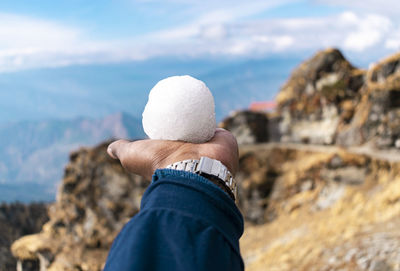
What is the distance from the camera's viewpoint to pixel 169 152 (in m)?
2.55

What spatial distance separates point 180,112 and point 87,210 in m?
33.0

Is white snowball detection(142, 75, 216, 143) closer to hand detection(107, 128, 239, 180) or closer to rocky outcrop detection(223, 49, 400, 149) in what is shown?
hand detection(107, 128, 239, 180)

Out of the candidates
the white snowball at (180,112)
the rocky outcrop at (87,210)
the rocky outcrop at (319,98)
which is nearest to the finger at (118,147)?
the white snowball at (180,112)

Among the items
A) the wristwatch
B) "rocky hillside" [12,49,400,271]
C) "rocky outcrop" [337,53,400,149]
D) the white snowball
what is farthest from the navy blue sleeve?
"rocky outcrop" [337,53,400,149]

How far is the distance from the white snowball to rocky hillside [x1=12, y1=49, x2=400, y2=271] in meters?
10.7

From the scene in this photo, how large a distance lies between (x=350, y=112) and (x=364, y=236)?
62.5 feet

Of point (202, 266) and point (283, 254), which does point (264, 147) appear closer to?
point (283, 254)

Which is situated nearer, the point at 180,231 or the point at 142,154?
the point at 180,231

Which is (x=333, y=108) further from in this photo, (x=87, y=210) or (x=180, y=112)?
(x=180, y=112)

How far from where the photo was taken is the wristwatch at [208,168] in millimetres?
2182

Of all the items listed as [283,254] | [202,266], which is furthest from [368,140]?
[202,266]

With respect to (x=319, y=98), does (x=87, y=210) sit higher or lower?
lower

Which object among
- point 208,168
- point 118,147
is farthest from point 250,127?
point 208,168

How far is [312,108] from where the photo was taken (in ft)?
110
